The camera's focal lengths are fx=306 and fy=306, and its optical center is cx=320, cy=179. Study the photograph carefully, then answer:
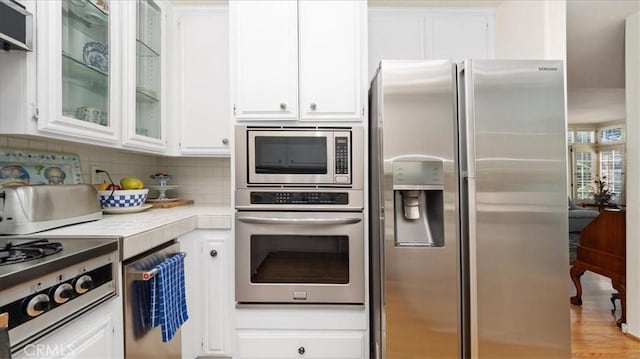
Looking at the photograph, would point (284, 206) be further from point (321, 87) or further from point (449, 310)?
point (449, 310)

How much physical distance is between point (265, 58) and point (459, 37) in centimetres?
135

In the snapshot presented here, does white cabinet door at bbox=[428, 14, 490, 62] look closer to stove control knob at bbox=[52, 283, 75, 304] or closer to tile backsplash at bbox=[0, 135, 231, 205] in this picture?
tile backsplash at bbox=[0, 135, 231, 205]

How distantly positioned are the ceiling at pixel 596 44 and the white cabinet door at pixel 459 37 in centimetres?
72

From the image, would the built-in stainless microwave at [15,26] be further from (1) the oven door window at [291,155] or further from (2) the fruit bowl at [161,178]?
(2) the fruit bowl at [161,178]

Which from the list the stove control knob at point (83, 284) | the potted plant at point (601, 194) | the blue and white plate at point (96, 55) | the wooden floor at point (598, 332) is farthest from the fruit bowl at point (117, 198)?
the potted plant at point (601, 194)

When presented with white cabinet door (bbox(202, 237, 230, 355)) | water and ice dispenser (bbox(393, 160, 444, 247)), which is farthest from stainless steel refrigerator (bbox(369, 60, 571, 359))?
white cabinet door (bbox(202, 237, 230, 355))

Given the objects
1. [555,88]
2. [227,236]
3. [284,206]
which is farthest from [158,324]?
[555,88]

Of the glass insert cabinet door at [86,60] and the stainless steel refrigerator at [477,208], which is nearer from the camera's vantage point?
the glass insert cabinet door at [86,60]

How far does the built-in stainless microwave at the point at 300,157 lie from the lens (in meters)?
1.68

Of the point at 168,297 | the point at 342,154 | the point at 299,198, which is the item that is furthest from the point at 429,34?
the point at 168,297

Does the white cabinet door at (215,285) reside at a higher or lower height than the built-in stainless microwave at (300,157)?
lower

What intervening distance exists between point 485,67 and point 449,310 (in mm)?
1175

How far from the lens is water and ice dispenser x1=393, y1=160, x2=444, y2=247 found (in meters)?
1.49

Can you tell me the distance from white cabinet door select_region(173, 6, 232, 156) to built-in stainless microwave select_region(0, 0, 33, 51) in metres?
0.99
